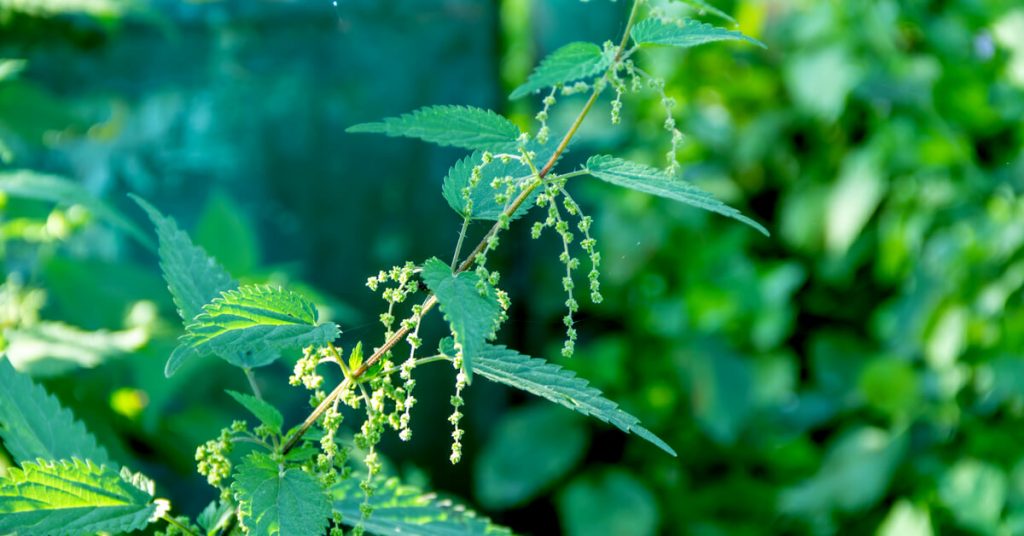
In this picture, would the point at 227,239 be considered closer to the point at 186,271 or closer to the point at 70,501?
the point at 186,271

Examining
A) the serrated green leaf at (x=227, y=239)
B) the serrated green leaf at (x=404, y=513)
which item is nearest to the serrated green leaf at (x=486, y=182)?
the serrated green leaf at (x=404, y=513)

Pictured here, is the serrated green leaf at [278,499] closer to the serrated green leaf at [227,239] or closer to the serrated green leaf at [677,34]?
the serrated green leaf at [677,34]

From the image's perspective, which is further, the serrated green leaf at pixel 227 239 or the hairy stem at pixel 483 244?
the serrated green leaf at pixel 227 239

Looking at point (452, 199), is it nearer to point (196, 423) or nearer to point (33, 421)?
point (33, 421)

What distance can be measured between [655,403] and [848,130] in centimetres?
79

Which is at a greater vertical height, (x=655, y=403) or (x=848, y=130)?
(x=848, y=130)

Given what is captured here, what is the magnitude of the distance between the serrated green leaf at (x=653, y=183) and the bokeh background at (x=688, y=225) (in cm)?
140

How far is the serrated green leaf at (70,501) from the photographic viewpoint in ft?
1.96

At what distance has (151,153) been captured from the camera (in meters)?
2.21

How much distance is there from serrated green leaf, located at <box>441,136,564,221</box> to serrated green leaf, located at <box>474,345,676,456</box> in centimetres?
8

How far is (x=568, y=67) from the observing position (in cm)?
63

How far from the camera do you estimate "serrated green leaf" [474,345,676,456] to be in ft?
1.84

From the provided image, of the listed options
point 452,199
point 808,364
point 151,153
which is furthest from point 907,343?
point 452,199

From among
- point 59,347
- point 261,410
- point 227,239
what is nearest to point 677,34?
point 261,410
